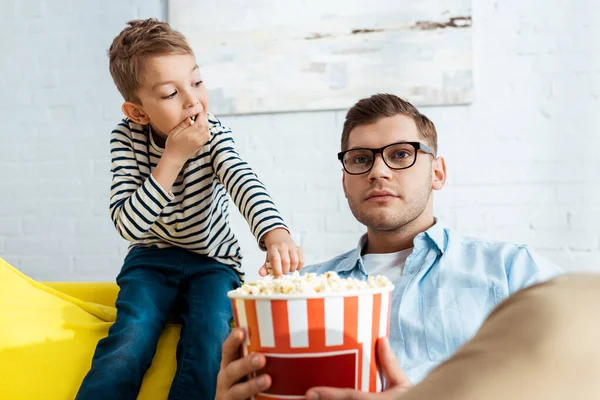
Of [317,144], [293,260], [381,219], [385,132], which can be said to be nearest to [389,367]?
[293,260]

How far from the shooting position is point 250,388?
727 mm

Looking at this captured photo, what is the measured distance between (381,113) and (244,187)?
39 cm

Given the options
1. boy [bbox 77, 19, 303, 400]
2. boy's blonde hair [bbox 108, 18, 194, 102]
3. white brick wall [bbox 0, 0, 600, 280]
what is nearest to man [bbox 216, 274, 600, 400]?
boy [bbox 77, 19, 303, 400]

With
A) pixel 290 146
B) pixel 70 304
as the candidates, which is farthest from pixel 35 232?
pixel 70 304

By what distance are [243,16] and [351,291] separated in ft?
7.42

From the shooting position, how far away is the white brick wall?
256 cm

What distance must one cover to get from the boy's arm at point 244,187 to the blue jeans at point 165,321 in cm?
22

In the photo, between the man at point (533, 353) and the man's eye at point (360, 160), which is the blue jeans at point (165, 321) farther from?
the man at point (533, 353)

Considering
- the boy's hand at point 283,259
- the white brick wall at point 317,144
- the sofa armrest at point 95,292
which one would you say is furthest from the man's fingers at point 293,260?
the white brick wall at point 317,144

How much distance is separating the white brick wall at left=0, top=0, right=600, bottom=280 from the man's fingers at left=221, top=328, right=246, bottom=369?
1.90 meters

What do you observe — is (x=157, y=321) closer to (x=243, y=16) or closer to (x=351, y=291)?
(x=351, y=291)

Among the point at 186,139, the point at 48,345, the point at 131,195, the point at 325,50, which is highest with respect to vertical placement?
the point at 325,50

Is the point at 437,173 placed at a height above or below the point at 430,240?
above

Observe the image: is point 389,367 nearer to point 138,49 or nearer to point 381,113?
point 381,113
